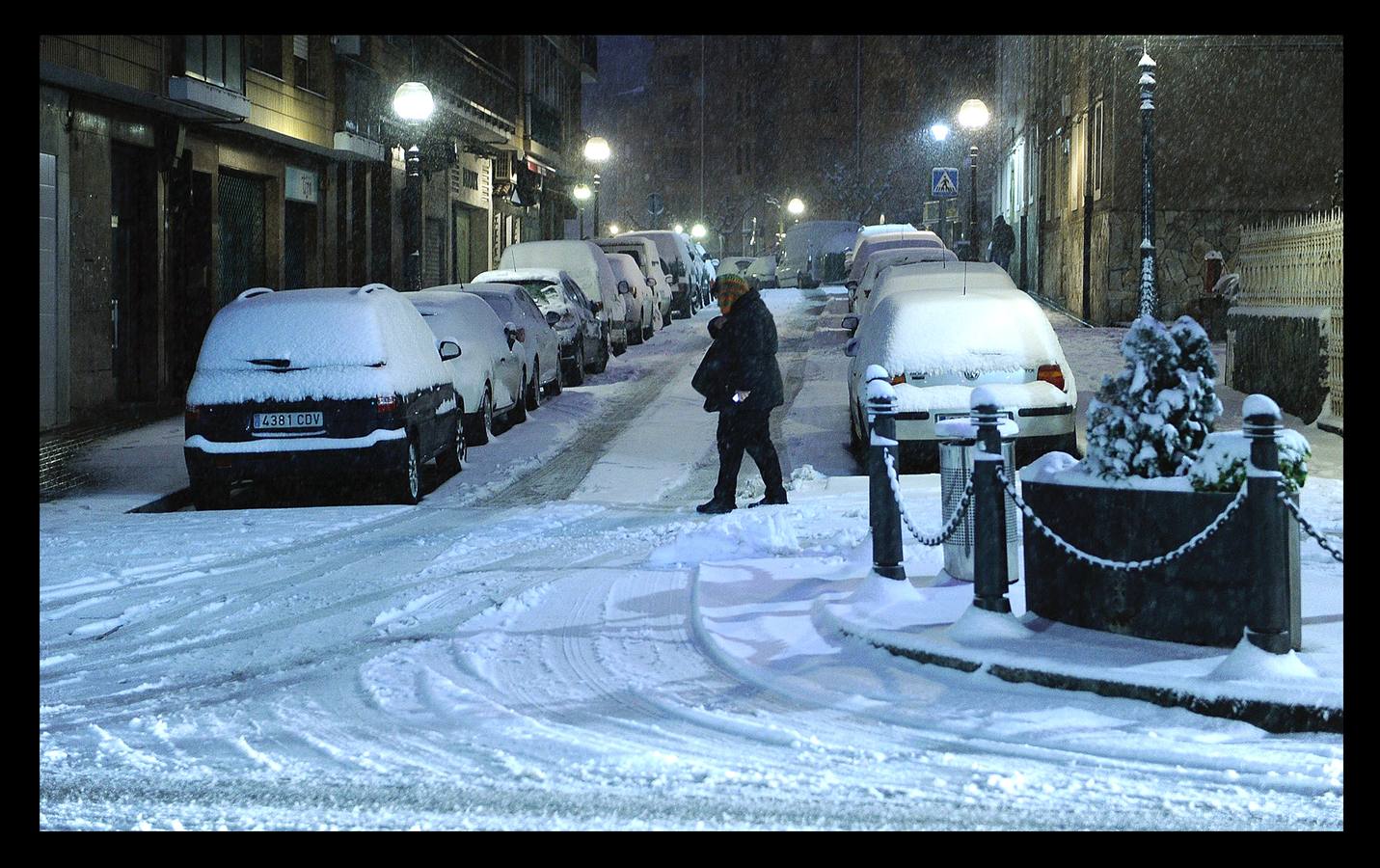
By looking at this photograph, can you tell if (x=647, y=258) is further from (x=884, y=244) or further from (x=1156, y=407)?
(x=1156, y=407)

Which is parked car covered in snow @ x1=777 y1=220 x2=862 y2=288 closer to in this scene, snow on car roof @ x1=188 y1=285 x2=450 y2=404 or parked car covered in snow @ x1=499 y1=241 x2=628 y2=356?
parked car covered in snow @ x1=499 y1=241 x2=628 y2=356

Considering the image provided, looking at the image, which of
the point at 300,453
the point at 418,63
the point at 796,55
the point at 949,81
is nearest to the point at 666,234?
the point at 418,63

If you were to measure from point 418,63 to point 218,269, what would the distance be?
12.2 m

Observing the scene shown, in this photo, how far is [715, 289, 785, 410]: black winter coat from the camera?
11.7 metres

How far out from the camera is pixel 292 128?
27.6 meters

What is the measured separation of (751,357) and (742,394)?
0.94 ft

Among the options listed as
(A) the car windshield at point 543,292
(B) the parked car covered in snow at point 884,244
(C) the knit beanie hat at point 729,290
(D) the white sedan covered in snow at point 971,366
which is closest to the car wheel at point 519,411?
(A) the car windshield at point 543,292

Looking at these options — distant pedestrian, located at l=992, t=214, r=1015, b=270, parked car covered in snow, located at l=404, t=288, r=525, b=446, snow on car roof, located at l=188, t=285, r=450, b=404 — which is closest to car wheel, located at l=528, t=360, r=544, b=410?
parked car covered in snow, located at l=404, t=288, r=525, b=446

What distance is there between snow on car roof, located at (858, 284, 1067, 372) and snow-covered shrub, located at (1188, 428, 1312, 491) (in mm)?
6373

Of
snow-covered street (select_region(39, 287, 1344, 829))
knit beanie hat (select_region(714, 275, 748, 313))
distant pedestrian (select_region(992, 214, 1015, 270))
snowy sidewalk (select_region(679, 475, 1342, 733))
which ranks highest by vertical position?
distant pedestrian (select_region(992, 214, 1015, 270))

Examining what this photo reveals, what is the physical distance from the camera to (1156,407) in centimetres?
705

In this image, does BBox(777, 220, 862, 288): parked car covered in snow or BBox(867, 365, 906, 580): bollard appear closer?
BBox(867, 365, 906, 580): bollard
